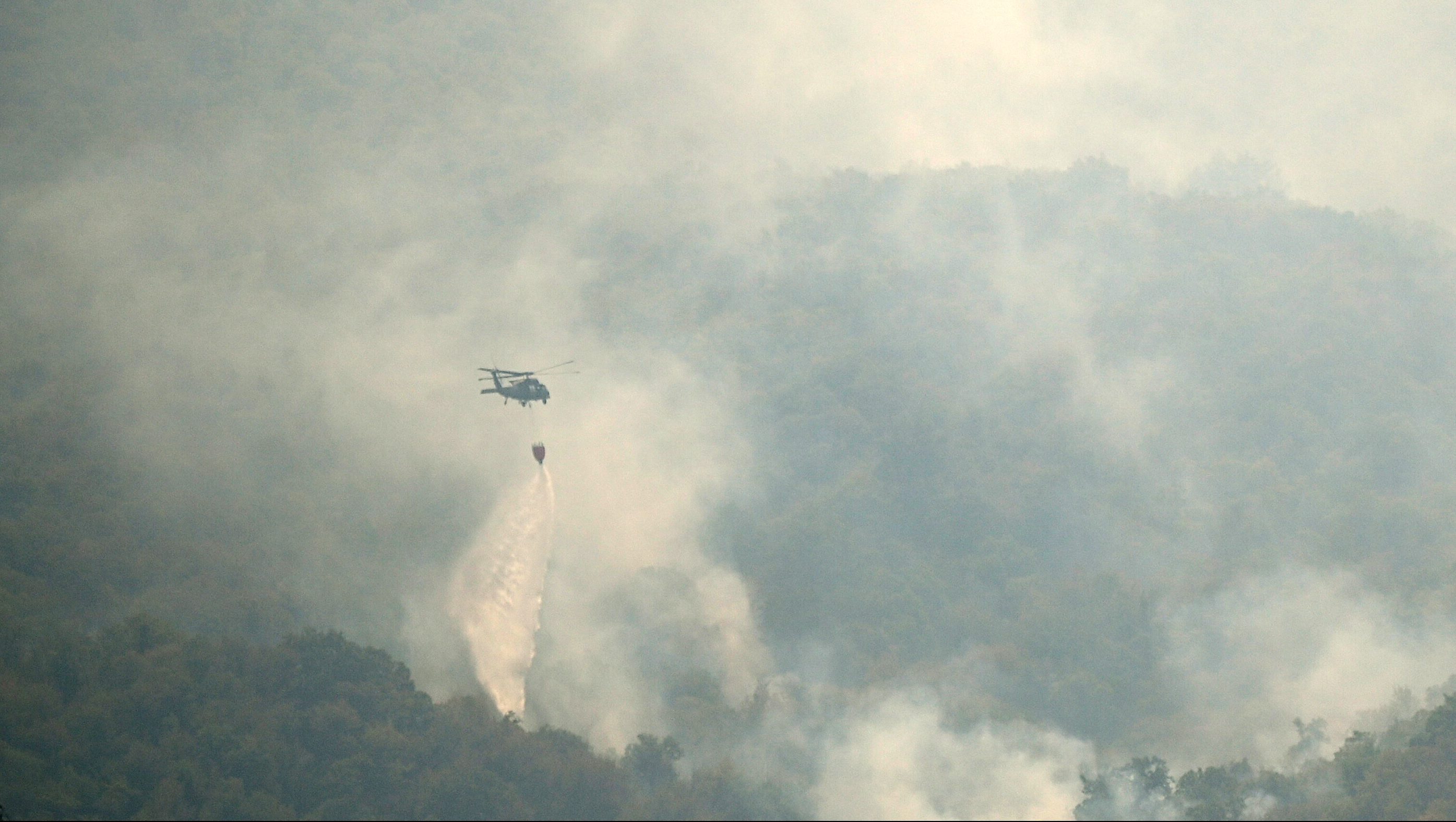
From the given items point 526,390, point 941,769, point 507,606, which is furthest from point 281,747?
point 941,769

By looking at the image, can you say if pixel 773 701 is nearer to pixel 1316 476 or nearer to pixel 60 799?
pixel 60 799

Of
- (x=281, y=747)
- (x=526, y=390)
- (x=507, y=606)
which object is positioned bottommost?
(x=281, y=747)

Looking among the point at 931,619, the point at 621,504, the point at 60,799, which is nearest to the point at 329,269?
the point at 621,504

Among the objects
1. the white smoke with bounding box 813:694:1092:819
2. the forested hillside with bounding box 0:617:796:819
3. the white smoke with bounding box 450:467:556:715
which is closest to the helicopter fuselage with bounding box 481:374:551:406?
the forested hillside with bounding box 0:617:796:819

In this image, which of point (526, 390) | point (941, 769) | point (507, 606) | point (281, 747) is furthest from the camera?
point (507, 606)

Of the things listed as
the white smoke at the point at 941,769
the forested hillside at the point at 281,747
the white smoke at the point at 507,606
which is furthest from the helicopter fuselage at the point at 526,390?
the white smoke at the point at 941,769

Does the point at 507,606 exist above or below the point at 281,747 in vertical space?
above

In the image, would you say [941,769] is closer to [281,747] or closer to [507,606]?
[507,606]

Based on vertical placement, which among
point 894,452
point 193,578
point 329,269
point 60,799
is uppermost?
point 329,269
